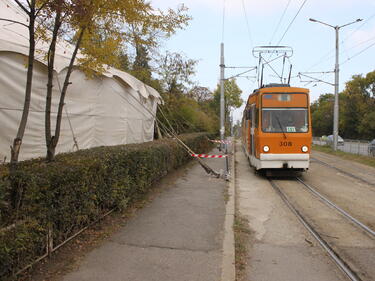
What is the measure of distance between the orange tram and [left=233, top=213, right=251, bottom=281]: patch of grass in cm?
486

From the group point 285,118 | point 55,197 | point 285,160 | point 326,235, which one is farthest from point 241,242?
point 285,118

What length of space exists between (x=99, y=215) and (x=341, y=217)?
17.0 feet

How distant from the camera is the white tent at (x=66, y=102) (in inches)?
314

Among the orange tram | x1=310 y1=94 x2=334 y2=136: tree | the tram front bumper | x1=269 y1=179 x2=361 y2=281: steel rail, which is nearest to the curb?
x1=269 y1=179 x2=361 y2=281: steel rail

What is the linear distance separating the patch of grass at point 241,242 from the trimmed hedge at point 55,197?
88.9 inches

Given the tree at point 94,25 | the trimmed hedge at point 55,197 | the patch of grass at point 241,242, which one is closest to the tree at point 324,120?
the patch of grass at point 241,242

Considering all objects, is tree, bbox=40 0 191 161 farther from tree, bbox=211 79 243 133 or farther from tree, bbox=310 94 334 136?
tree, bbox=310 94 334 136

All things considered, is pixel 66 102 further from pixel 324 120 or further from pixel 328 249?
pixel 324 120

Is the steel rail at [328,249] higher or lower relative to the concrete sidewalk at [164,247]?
lower

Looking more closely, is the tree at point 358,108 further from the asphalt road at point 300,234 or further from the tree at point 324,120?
the asphalt road at point 300,234

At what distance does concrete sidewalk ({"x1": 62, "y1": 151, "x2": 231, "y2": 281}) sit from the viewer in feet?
13.4

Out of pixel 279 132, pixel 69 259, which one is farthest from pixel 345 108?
pixel 69 259

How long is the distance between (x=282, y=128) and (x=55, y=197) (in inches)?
374

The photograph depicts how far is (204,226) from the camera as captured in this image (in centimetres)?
625
